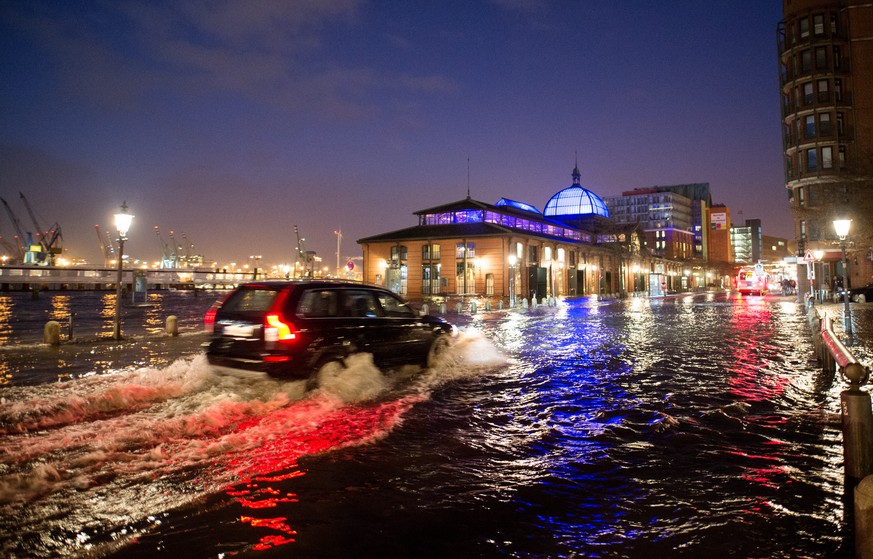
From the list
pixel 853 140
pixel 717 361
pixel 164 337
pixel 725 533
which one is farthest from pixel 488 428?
pixel 853 140

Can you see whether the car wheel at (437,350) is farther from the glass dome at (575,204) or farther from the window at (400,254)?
the glass dome at (575,204)

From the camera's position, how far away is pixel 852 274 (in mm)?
44688

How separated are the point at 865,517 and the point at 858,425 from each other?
1810mm

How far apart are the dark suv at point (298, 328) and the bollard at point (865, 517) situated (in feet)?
20.7

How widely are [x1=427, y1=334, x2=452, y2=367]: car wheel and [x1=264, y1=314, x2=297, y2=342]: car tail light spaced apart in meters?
3.39

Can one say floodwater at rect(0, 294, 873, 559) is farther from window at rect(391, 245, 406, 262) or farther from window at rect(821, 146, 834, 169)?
window at rect(821, 146, 834, 169)

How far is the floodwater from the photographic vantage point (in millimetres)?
3527

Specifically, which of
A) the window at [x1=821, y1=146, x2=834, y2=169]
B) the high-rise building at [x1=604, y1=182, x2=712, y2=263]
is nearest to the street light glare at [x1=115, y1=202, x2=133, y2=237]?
the window at [x1=821, y1=146, x2=834, y2=169]

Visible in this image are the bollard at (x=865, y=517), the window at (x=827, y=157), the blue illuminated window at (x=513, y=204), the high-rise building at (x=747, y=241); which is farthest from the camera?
the high-rise building at (x=747, y=241)

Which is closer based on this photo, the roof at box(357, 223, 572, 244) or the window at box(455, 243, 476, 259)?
the roof at box(357, 223, 572, 244)

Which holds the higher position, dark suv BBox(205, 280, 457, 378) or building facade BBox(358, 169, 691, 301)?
building facade BBox(358, 169, 691, 301)

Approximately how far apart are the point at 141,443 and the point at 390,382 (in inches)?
163

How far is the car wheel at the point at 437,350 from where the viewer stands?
10.3 metres

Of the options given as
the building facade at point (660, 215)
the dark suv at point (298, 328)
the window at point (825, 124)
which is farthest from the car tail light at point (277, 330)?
the building facade at point (660, 215)
